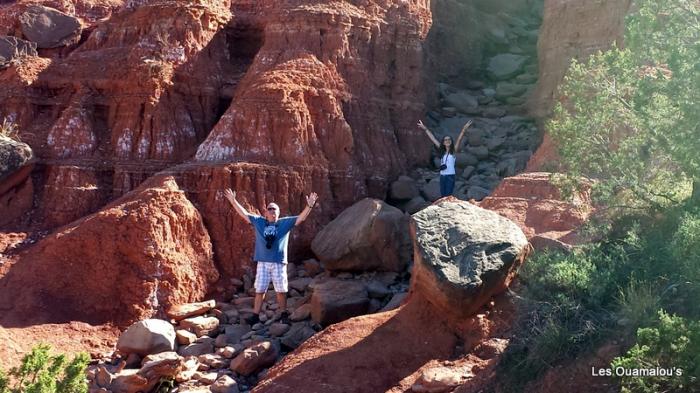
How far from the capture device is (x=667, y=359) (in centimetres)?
570

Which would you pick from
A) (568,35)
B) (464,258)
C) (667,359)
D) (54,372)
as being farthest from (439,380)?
(568,35)

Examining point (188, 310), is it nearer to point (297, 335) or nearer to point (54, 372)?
point (297, 335)

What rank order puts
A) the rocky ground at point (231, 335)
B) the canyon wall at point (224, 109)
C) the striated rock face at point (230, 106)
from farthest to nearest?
the striated rock face at point (230, 106) < the canyon wall at point (224, 109) < the rocky ground at point (231, 335)

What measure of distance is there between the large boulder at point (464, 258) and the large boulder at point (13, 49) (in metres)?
11.8

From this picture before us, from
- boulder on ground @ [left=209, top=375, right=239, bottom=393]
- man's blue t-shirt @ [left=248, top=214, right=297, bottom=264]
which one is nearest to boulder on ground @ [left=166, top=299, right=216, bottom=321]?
man's blue t-shirt @ [left=248, top=214, right=297, bottom=264]

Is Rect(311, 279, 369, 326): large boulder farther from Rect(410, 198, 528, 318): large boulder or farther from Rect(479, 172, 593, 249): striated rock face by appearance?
Rect(479, 172, 593, 249): striated rock face

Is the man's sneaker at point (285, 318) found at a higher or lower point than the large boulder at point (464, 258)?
lower

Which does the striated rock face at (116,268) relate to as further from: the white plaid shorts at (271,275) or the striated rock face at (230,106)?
the white plaid shorts at (271,275)

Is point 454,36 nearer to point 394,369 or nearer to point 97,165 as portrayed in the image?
point 97,165

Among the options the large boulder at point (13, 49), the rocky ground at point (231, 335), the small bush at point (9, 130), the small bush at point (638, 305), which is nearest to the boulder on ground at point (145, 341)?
the rocky ground at point (231, 335)

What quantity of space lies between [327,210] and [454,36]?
8663mm

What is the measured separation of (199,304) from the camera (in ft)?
38.5

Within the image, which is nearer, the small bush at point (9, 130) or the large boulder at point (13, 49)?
the small bush at point (9, 130)

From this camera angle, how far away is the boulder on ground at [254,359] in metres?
9.48
